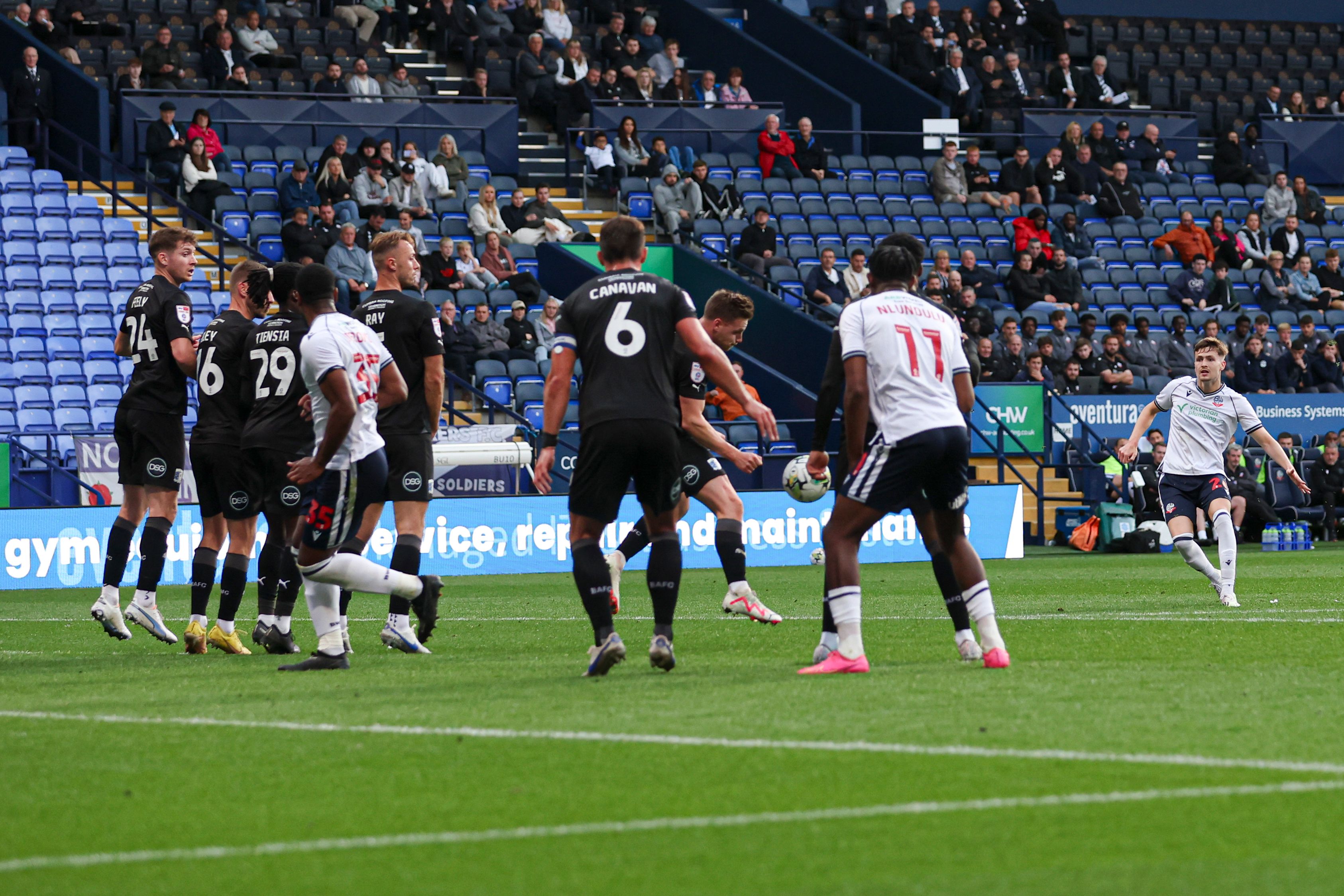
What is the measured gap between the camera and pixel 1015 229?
30578mm

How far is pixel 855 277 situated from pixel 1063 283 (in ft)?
12.9

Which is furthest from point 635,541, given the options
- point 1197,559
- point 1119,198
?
point 1119,198

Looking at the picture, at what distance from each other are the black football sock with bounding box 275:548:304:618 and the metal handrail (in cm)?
1440

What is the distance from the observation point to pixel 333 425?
888 centimetres

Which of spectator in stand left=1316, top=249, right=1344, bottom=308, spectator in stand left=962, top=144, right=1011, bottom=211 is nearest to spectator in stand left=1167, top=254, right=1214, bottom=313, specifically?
spectator in stand left=1316, top=249, right=1344, bottom=308

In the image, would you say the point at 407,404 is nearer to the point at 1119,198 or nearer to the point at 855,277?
the point at 855,277

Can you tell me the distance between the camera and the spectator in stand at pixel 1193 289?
30828mm

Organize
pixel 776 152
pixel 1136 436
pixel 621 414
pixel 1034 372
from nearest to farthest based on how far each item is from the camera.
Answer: pixel 621 414 < pixel 1136 436 < pixel 1034 372 < pixel 776 152

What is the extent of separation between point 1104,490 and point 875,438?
18091 mm

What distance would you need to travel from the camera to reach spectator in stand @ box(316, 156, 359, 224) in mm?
26062

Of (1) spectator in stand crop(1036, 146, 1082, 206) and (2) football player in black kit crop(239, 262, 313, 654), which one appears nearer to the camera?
(2) football player in black kit crop(239, 262, 313, 654)

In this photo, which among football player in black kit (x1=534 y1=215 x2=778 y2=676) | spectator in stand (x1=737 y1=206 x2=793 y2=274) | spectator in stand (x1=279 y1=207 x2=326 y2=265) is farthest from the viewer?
spectator in stand (x1=737 y1=206 x2=793 y2=274)

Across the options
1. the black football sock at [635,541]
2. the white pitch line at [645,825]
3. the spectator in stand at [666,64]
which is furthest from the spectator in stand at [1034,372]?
the white pitch line at [645,825]

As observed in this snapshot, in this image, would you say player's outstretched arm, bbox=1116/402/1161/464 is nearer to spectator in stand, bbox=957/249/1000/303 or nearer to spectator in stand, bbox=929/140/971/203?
spectator in stand, bbox=957/249/1000/303
